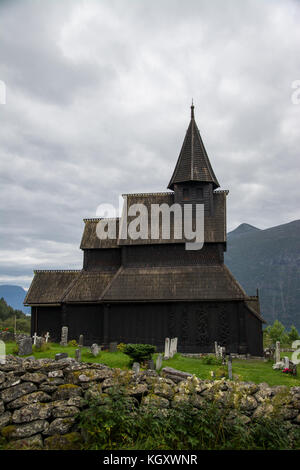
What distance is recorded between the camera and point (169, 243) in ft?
100

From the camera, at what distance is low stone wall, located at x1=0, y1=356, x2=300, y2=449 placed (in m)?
10.9

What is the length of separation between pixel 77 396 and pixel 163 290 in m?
17.0

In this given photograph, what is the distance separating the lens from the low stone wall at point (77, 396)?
10.9 metres

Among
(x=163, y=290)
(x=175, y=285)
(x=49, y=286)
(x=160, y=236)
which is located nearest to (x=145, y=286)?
(x=163, y=290)

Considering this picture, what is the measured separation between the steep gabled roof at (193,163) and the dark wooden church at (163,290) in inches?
3.3

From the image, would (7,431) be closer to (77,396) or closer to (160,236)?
(77,396)

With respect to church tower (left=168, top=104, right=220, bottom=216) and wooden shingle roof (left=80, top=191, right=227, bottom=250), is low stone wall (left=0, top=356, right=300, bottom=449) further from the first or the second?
church tower (left=168, top=104, right=220, bottom=216)

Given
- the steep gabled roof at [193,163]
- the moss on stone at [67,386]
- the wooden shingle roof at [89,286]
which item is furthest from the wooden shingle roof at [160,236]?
the moss on stone at [67,386]

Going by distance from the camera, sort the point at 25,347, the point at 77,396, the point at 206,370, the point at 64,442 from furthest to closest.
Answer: the point at 25,347 < the point at 206,370 < the point at 77,396 < the point at 64,442

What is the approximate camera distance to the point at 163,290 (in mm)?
28297

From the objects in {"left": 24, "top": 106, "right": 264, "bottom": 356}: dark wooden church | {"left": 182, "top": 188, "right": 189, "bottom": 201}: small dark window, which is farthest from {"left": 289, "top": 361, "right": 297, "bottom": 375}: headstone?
{"left": 182, "top": 188, "right": 189, "bottom": 201}: small dark window
